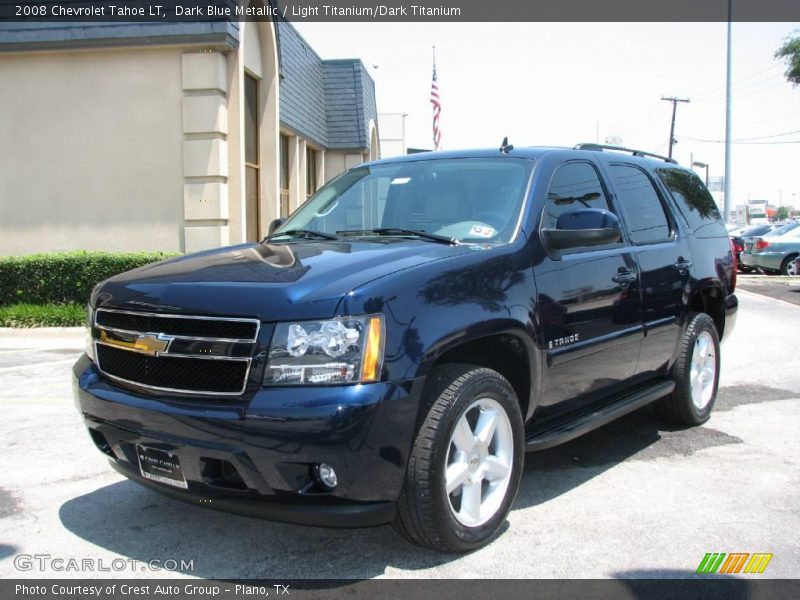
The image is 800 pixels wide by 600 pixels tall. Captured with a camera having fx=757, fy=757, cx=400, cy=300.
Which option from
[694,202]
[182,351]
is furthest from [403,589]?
[694,202]

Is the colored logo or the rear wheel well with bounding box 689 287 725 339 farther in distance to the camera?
the rear wheel well with bounding box 689 287 725 339

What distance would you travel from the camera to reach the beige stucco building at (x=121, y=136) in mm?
12203

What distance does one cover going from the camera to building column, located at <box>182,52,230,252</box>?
1221 cm

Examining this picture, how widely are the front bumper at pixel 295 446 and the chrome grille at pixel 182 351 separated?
0.29 feet

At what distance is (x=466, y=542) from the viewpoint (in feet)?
11.0

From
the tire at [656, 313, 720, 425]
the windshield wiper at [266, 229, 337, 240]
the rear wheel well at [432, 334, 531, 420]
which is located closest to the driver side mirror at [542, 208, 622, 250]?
the rear wheel well at [432, 334, 531, 420]

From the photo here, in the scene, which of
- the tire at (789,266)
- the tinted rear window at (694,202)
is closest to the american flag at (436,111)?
the tire at (789,266)

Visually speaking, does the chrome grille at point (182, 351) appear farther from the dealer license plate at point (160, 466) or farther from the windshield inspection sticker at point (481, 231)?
the windshield inspection sticker at point (481, 231)

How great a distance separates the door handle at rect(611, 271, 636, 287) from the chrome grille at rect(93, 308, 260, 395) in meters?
2.38

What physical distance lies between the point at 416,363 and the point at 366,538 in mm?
1127

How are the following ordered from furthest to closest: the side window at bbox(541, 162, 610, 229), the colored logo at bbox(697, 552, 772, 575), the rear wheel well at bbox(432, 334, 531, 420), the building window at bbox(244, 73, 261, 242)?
the building window at bbox(244, 73, 261, 242) → the side window at bbox(541, 162, 610, 229) → the rear wheel well at bbox(432, 334, 531, 420) → the colored logo at bbox(697, 552, 772, 575)

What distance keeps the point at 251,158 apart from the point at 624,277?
1140 centimetres

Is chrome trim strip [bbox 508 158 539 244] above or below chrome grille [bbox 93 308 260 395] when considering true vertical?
above

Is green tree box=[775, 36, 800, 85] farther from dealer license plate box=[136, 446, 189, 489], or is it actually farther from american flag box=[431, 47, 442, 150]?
dealer license plate box=[136, 446, 189, 489]
